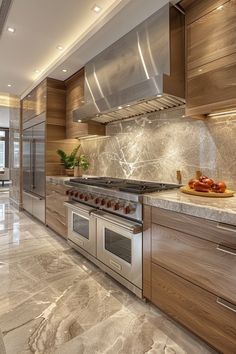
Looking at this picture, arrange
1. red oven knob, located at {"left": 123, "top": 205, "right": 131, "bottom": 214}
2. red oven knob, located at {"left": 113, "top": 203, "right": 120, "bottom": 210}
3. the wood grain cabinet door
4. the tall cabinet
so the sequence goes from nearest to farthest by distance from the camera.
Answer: the wood grain cabinet door
red oven knob, located at {"left": 123, "top": 205, "right": 131, "bottom": 214}
red oven knob, located at {"left": 113, "top": 203, "right": 120, "bottom": 210}
the tall cabinet

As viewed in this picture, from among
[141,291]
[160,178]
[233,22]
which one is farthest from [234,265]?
[233,22]

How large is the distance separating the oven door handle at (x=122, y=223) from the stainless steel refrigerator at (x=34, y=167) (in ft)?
6.54

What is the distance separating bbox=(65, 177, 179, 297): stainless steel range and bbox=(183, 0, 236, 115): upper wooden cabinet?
820 mm

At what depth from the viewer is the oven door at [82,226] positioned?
2.44 metres

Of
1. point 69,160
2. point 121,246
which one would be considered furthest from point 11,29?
point 121,246

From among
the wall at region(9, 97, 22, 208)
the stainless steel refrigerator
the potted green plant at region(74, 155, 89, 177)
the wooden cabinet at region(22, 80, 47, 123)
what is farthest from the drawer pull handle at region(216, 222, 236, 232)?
the wall at region(9, 97, 22, 208)

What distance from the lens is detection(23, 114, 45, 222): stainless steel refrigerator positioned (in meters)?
3.96

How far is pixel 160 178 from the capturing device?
2.54 m

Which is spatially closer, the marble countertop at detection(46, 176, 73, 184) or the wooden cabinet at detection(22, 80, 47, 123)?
the marble countertop at detection(46, 176, 73, 184)

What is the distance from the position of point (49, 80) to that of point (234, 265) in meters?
3.71

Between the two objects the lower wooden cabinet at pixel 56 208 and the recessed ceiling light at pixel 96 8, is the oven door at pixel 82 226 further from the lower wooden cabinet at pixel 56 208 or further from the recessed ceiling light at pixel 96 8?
the recessed ceiling light at pixel 96 8

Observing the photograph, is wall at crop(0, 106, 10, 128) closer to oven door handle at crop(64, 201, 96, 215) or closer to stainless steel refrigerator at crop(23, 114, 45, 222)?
stainless steel refrigerator at crop(23, 114, 45, 222)

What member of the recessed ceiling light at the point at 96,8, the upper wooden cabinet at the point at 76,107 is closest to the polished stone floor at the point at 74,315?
the upper wooden cabinet at the point at 76,107

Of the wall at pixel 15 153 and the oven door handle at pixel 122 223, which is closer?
the oven door handle at pixel 122 223
